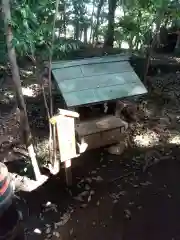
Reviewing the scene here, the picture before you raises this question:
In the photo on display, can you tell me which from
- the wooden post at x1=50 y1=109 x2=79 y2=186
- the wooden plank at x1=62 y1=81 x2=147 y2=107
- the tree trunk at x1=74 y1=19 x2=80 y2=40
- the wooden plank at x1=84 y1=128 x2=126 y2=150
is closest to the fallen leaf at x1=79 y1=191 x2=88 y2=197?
the wooden post at x1=50 y1=109 x2=79 y2=186

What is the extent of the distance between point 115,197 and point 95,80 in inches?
89.9

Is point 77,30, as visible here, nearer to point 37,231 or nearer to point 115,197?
point 115,197

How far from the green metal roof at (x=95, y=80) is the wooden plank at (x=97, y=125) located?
550 millimetres

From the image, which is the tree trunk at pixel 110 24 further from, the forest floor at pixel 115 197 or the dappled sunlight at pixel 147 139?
the forest floor at pixel 115 197

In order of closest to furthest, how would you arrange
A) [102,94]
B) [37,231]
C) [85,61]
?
[37,231]
[102,94]
[85,61]

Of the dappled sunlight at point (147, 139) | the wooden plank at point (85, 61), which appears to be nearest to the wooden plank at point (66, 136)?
the wooden plank at point (85, 61)

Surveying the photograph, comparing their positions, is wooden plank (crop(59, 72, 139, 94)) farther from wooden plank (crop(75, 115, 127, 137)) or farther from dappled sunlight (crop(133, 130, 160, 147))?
dappled sunlight (crop(133, 130, 160, 147))

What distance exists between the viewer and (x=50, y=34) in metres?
4.43

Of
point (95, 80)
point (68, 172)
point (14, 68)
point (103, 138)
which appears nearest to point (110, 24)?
point (95, 80)

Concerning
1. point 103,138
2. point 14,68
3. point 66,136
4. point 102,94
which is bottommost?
point 103,138

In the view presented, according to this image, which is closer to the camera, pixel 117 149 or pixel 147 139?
pixel 117 149

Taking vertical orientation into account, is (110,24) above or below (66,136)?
above

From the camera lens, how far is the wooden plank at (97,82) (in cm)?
533

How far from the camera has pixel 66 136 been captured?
419 cm
